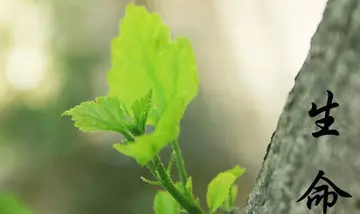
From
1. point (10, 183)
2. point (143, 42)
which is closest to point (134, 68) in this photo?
point (143, 42)

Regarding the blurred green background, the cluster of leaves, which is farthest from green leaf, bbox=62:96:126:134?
the blurred green background

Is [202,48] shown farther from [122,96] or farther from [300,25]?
[122,96]

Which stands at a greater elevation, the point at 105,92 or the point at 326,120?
the point at 105,92

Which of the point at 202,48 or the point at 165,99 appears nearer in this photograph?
the point at 165,99

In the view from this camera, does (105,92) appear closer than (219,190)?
No

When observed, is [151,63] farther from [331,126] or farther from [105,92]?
[105,92]

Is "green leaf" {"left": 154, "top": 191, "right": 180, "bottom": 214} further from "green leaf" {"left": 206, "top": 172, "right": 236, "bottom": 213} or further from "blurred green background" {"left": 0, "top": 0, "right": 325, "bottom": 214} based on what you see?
"blurred green background" {"left": 0, "top": 0, "right": 325, "bottom": 214}

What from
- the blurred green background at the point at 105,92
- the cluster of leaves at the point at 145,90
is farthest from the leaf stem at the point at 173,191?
the blurred green background at the point at 105,92

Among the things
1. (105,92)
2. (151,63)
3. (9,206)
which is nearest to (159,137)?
(151,63)
